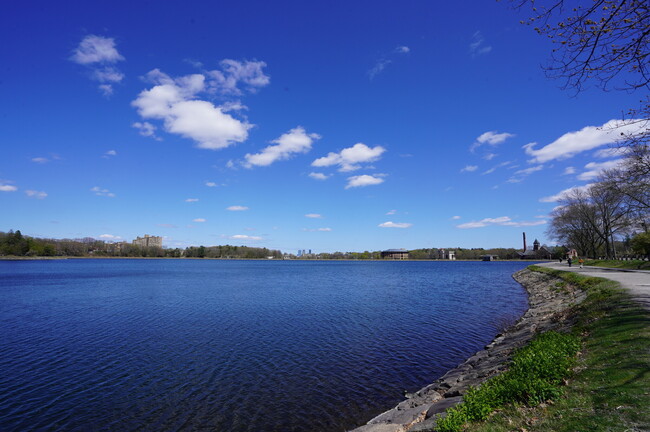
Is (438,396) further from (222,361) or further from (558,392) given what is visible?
(222,361)

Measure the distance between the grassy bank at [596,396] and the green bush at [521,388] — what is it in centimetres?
6

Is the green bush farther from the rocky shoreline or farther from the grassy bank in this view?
the rocky shoreline

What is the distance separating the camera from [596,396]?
299 inches

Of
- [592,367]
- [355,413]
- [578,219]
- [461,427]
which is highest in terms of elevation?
[578,219]

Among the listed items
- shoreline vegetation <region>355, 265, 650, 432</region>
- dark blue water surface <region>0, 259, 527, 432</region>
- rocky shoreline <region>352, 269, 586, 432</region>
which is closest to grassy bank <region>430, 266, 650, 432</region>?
shoreline vegetation <region>355, 265, 650, 432</region>

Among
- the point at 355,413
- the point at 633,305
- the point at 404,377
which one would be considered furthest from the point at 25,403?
the point at 633,305

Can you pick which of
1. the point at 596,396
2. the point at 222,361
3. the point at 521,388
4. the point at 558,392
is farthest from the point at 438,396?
the point at 222,361

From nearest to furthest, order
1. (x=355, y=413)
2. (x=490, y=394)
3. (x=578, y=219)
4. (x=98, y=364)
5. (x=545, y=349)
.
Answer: (x=490, y=394), (x=545, y=349), (x=355, y=413), (x=98, y=364), (x=578, y=219)

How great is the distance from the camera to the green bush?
7859 millimetres

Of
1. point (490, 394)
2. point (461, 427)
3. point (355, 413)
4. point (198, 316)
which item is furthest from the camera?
point (198, 316)

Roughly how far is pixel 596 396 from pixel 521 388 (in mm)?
1516

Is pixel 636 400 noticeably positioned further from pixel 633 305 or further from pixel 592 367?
pixel 633 305

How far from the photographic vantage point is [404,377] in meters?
16.1

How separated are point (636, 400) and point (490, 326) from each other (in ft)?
69.3
